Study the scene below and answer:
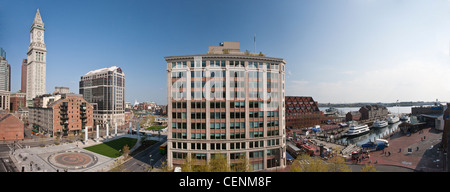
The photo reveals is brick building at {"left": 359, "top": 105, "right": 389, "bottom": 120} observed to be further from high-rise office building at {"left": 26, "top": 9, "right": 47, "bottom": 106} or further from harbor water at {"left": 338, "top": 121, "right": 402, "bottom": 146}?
high-rise office building at {"left": 26, "top": 9, "right": 47, "bottom": 106}

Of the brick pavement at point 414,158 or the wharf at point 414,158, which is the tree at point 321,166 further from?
the brick pavement at point 414,158

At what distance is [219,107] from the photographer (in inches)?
1268

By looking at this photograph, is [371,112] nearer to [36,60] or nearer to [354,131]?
[354,131]

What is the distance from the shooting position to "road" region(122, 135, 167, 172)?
116 feet

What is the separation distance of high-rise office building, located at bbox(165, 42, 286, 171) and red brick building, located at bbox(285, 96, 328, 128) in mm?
55479

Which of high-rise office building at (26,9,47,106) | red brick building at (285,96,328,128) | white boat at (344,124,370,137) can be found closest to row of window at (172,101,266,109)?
red brick building at (285,96,328,128)

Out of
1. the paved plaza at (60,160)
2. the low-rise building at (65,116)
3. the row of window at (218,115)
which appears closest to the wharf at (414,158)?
the row of window at (218,115)

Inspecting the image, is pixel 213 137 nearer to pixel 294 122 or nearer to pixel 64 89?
pixel 294 122

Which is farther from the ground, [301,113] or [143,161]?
[301,113]

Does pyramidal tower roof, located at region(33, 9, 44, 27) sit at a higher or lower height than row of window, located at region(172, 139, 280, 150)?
higher

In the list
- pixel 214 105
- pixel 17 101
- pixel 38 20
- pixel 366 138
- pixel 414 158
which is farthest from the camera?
pixel 17 101

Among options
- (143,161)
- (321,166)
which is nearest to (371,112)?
(321,166)

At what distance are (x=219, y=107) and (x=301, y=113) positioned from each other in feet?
228

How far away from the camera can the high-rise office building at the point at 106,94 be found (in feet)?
307
